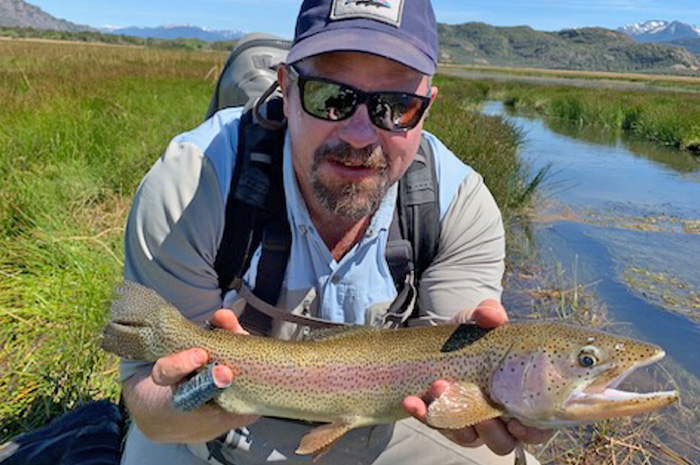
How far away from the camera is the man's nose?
95.8 inches

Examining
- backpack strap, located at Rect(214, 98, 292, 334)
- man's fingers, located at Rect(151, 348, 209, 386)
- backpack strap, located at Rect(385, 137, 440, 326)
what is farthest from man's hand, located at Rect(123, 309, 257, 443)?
backpack strap, located at Rect(385, 137, 440, 326)

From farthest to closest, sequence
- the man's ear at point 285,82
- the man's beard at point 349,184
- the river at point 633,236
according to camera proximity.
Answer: the river at point 633,236 < the man's ear at point 285,82 < the man's beard at point 349,184

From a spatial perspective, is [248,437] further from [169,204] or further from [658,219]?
[658,219]

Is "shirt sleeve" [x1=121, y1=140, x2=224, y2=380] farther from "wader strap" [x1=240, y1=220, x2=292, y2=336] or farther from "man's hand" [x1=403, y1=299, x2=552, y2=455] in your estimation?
"man's hand" [x1=403, y1=299, x2=552, y2=455]

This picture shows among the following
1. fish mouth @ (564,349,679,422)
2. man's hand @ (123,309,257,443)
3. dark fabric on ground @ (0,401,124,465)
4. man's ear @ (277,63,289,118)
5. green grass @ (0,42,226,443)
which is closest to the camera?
fish mouth @ (564,349,679,422)

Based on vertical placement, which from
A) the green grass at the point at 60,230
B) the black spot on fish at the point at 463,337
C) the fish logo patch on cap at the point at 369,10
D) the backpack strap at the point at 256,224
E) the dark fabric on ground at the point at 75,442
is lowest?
the dark fabric on ground at the point at 75,442

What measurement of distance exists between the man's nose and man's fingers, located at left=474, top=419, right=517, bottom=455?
119 cm

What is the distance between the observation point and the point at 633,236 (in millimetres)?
9680

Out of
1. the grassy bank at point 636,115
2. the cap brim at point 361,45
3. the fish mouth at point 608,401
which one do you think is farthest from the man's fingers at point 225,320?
the grassy bank at point 636,115

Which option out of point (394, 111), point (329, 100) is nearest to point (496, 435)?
point (394, 111)

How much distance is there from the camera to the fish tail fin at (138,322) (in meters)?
2.30

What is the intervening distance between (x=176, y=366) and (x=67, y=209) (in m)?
4.35

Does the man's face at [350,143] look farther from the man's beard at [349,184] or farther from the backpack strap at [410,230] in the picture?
the backpack strap at [410,230]

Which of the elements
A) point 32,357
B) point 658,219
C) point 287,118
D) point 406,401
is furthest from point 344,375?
point 658,219
